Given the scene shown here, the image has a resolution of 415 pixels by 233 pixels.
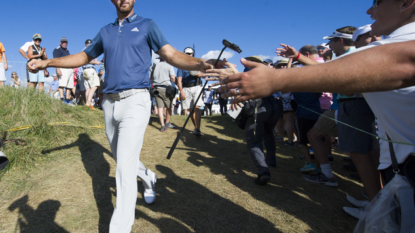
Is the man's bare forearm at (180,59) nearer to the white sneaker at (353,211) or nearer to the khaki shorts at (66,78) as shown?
the white sneaker at (353,211)

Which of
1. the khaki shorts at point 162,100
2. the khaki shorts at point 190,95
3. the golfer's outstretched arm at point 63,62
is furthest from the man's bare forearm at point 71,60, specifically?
the khaki shorts at point 190,95

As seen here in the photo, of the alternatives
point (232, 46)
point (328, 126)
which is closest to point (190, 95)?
point (328, 126)

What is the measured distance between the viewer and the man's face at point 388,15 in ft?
3.71

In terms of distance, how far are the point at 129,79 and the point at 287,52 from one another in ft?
6.33

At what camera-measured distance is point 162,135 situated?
20.5ft

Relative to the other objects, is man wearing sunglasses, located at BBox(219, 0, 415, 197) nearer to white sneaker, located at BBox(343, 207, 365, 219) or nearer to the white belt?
the white belt

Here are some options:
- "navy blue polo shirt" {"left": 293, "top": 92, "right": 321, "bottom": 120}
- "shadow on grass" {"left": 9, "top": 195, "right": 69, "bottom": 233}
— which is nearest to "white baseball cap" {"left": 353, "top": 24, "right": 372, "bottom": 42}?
"navy blue polo shirt" {"left": 293, "top": 92, "right": 321, "bottom": 120}

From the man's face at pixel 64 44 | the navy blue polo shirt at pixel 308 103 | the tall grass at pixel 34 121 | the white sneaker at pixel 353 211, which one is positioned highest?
the man's face at pixel 64 44

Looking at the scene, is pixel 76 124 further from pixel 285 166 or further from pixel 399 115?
pixel 399 115

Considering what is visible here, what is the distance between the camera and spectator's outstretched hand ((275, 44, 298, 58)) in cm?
304

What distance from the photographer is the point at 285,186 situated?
377 cm

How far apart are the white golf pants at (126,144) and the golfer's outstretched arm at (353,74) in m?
1.68

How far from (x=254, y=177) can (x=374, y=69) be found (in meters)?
3.44

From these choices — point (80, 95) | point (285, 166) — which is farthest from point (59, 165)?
point (80, 95)
